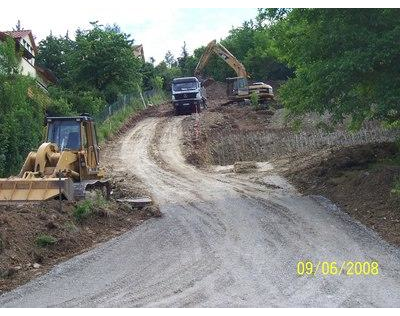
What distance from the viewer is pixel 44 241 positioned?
1265 cm

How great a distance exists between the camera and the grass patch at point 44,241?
12594mm

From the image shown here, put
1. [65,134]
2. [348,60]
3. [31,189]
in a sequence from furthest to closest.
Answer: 1. [65,134]
2. [348,60]
3. [31,189]

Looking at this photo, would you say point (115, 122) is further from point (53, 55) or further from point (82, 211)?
point (53, 55)

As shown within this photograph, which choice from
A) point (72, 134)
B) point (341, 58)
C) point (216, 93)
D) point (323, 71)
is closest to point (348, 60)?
point (341, 58)

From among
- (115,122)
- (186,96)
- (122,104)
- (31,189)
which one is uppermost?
(186,96)

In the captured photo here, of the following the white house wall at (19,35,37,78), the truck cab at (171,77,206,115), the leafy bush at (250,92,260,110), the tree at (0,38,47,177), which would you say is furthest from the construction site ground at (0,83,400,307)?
the white house wall at (19,35,37,78)

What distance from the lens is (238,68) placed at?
4481cm

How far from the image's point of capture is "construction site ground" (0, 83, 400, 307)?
9.62 m

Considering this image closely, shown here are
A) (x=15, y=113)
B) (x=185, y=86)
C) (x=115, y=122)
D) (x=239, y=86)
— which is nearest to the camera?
(x=15, y=113)

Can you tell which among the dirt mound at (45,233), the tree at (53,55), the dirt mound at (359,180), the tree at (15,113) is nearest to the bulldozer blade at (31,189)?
the dirt mound at (45,233)

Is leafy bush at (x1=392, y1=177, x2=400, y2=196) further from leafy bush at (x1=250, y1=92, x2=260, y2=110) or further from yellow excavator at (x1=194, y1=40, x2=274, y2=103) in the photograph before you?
yellow excavator at (x1=194, y1=40, x2=274, y2=103)

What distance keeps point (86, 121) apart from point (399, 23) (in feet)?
29.9
